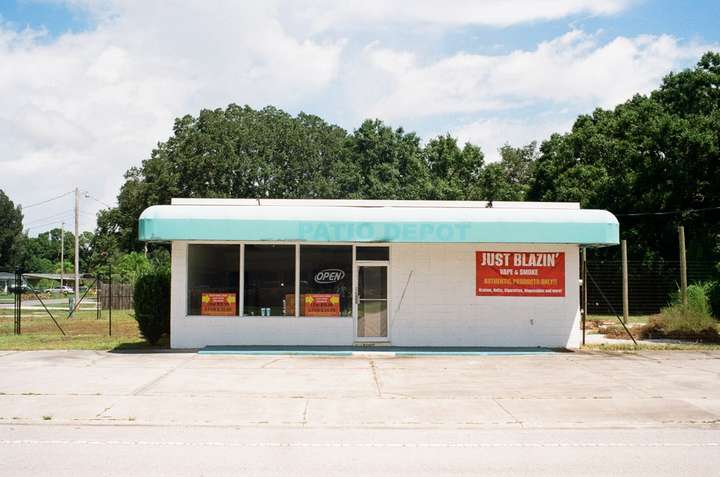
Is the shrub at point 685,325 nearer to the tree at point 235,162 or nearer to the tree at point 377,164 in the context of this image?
the tree at point 377,164

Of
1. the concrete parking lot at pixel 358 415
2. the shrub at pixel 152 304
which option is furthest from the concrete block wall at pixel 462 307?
the shrub at pixel 152 304

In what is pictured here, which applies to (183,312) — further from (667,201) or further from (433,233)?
(667,201)

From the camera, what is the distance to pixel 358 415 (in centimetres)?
1058

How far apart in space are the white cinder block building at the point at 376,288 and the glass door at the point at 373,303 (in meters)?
0.03

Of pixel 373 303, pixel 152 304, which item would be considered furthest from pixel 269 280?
pixel 152 304

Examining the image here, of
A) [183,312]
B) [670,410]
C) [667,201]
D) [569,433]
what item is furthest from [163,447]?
[667,201]

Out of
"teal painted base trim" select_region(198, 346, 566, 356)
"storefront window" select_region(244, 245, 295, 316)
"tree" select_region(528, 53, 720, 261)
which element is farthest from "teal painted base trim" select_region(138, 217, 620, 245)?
"tree" select_region(528, 53, 720, 261)

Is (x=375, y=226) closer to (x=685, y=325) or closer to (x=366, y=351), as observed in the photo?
(x=366, y=351)

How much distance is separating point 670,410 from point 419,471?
5440mm

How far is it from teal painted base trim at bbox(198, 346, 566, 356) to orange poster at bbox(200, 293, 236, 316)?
0.90m

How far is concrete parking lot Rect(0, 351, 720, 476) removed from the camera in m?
7.83

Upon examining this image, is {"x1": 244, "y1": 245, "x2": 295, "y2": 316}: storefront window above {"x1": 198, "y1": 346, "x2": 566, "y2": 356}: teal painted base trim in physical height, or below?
above

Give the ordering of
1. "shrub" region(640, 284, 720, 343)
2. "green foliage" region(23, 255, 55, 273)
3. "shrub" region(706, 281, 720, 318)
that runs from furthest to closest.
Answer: "green foliage" region(23, 255, 55, 273) < "shrub" region(706, 281, 720, 318) < "shrub" region(640, 284, 720, 343)

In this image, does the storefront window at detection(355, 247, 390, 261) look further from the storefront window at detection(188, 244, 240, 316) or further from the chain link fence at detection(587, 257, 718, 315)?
the chain link fence at detection(587, 257, 718, 315)
